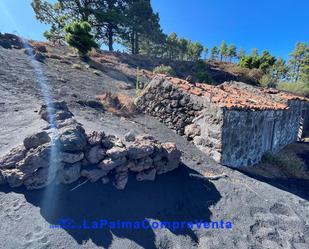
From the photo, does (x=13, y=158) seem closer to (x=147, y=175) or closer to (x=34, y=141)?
(x=34, y=141)

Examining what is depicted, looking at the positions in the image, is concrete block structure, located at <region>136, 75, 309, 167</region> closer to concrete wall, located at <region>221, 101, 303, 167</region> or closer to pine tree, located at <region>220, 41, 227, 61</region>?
concrete wall, located at <region>221, 101, 303, 167</region>

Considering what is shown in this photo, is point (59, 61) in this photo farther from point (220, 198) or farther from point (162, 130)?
point (220, 198)

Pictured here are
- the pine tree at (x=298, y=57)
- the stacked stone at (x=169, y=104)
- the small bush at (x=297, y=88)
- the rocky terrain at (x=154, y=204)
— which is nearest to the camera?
the rocky terrain at (x=154, y=204)

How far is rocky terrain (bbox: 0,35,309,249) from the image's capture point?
3408mm

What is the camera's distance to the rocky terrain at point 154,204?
11.2 ft

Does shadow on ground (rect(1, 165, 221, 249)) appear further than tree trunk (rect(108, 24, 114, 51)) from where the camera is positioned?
No

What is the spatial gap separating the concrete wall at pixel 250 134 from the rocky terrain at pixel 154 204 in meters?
0.73

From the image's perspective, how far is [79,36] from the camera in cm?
1622

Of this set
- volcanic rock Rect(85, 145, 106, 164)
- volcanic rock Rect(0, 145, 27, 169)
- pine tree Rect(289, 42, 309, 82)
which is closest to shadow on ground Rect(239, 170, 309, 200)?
volcanic rock Rect(85, 145, 106, 164)

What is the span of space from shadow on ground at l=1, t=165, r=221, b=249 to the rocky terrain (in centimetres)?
1

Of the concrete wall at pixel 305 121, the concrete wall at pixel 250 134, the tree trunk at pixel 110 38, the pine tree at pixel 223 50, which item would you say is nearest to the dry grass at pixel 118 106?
the concrete wall at pixel 250 134

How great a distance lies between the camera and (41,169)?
3840 millimetres

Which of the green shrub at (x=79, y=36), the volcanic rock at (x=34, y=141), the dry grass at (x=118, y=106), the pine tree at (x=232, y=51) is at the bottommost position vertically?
the volcanic rock at (x=34, y=141)

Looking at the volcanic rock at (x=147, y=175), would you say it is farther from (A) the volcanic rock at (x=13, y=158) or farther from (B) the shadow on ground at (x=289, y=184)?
(B) the shadow on ground at (x=289, y=184)
